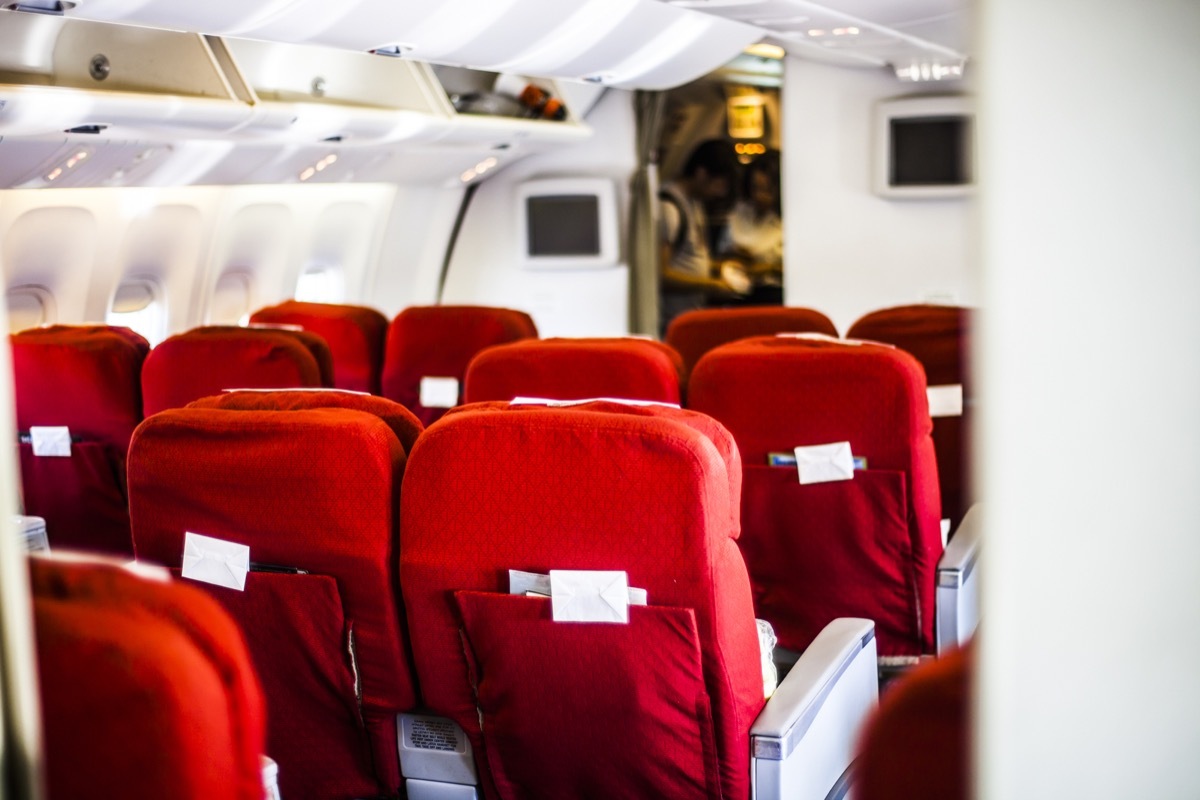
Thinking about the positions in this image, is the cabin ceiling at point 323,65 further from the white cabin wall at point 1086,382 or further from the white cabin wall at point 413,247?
the white cabin wall at point 1086,382

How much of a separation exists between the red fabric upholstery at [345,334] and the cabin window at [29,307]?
41.6 inches

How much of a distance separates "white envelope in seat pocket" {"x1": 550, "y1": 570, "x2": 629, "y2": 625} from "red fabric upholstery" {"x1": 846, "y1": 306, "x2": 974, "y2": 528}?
2.12 metres

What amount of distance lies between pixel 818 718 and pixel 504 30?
337 centimetres

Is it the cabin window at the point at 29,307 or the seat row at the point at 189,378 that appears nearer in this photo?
the seat row at the point at 189,378

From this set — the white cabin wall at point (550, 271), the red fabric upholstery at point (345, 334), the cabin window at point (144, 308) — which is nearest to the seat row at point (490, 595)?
the red fabric upholstery at point (345, 334)

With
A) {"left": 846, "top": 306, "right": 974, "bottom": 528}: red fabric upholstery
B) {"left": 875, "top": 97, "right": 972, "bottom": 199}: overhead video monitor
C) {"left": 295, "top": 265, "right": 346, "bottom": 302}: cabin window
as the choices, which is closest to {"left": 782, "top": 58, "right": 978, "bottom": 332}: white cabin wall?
{"left": 875, "top": 97, "right": 972, "bottom": 199}: overhead video monitor

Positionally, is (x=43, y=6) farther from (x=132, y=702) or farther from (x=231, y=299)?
(x=231, y=299)

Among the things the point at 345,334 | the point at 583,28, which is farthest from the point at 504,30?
the point at 345,334

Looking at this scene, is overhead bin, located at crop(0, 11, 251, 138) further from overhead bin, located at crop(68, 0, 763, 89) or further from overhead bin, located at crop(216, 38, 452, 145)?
overhead bin, located at crop(68, 0, 763, 89)

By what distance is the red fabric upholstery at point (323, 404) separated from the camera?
7.17 feet

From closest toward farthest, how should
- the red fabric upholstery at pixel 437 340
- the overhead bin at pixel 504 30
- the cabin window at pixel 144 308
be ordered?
the overhead bin at pixel 504 30, the red fabric upholstery at pixel 437 340, the cabin window at pixel 144 308

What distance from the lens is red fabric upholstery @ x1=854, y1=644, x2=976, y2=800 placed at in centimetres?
90

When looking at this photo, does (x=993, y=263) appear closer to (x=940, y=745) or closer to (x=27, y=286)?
(x=940, y=745)

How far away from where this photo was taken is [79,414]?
141 inches
